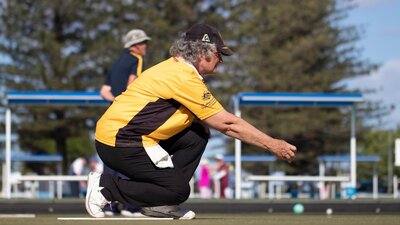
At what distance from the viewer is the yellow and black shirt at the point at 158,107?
23.6ft

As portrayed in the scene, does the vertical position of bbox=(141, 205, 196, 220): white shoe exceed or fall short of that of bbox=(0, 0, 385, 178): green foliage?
it falls short

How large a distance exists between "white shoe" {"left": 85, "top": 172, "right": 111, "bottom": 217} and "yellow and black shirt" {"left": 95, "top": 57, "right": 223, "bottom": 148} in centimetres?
39

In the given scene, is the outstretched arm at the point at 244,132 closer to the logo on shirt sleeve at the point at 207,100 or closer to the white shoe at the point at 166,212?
the logo on shirt sleeve at the point at 207,100

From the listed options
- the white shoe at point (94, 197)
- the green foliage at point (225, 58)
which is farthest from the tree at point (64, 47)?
the white shoe at point (94, 197)

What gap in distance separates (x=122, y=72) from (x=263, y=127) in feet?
131

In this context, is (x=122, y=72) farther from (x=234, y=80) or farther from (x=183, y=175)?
(x=234, y=80)

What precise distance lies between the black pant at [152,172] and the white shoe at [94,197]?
38mm

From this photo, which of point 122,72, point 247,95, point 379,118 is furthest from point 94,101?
point 379,118

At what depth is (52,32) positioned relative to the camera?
153 ft

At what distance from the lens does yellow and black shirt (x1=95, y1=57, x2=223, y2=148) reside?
7.19 meters

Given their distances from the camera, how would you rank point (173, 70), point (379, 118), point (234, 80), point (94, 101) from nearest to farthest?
point (173, 70) → point (94, 101) → point (234, 80) → point (379, 118)

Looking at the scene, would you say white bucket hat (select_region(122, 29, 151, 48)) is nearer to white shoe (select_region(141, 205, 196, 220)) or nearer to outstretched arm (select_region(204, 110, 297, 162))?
white shoe (select_region(141, 205, 196, 220))

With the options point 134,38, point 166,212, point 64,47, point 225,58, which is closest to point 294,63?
point 225,58

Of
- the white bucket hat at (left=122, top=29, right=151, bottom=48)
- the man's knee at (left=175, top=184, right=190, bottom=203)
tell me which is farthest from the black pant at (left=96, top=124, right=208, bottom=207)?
the white bucket hat at (left=122, top=29, right=151, bottom=48)
